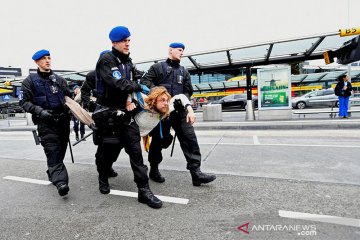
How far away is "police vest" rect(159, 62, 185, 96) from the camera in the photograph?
11.5ft

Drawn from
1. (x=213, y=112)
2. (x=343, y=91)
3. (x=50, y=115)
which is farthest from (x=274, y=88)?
(x=50, y=115)

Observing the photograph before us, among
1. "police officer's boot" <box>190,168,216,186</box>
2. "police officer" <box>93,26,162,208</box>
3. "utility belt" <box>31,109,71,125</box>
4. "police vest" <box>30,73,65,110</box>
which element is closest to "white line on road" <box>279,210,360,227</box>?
"police officer's boot" <box>190,168,216,186</box>

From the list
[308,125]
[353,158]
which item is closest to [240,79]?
[308,125]

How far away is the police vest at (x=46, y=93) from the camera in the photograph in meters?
3.27

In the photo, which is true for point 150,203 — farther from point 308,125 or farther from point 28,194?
point 308,125

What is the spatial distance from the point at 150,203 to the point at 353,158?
4.02 m

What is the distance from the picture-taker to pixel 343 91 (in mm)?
10016

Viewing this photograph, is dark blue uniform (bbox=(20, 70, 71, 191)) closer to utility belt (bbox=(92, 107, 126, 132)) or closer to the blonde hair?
utility belt (bbox=(92, 107, 126, 132))

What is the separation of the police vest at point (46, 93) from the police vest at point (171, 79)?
1407mm

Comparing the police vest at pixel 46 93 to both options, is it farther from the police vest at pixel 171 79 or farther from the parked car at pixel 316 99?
the parked car at pixel 316 99

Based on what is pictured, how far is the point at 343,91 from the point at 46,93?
1070 centimetres

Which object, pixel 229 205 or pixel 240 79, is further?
pixel 240 79

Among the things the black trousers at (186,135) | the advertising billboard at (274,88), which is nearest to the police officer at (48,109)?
the black trousers at (186,135)

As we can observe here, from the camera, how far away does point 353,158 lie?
4652 millimetres
